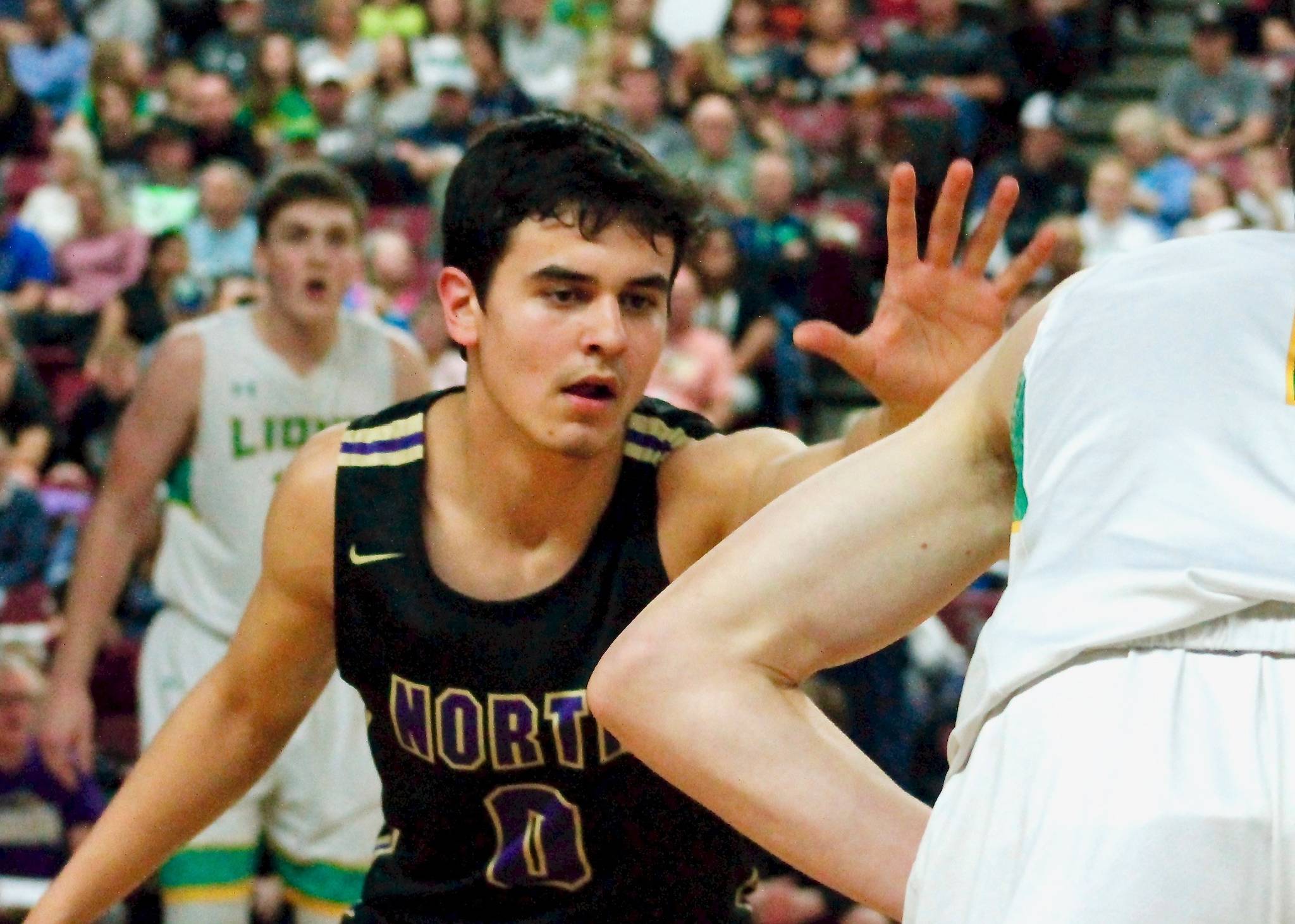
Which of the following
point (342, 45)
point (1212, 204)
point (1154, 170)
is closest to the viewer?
point (1212, 204)

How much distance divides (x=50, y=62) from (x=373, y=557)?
1043 centimetres

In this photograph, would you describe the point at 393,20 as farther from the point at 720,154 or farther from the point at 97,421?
the point at 97,421

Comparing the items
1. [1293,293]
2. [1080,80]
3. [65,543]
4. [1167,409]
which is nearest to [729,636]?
[1167,409]

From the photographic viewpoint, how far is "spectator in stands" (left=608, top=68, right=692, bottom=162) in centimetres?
1076

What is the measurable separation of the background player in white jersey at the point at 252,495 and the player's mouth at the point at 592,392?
2.26 meters

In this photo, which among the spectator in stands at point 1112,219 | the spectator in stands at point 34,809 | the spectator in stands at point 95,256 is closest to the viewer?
the spectator in stands at point 34,809

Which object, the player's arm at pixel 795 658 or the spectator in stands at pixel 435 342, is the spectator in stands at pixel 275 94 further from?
the player's arm at pixel 795 658

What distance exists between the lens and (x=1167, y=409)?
1477 millimetres

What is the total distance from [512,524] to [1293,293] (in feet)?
5.25

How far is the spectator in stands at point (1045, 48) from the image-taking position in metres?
11.6

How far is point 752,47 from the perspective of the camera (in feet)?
39.2

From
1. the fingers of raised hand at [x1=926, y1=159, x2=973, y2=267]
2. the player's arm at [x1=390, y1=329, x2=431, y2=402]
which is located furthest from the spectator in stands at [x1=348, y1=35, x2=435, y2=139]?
the fingers of raised hand at [x1=926, y1=159, x2=973, y2=267]

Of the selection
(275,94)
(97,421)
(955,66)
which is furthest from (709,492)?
(275,94)

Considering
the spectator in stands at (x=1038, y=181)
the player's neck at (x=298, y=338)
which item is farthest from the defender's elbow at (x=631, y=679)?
the spectator in stands at (x=1038, y=181)
